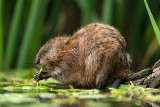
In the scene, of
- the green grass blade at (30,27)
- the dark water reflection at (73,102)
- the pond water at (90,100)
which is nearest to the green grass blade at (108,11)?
the green grass blade at (30,27)

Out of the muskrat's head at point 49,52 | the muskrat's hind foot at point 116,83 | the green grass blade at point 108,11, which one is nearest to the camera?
the muskrat's hind foot at point 116,83

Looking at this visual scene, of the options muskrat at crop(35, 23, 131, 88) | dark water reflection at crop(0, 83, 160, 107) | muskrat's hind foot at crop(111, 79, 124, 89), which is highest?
muskrat at crop(35, 23, 131, 88)

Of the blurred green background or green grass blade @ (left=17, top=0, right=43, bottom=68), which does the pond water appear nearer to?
the blurred green background

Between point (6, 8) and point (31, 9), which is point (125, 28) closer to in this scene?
point (31, 9)

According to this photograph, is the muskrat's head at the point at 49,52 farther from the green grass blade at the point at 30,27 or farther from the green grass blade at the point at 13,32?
the green grass blade at the point at 13,32

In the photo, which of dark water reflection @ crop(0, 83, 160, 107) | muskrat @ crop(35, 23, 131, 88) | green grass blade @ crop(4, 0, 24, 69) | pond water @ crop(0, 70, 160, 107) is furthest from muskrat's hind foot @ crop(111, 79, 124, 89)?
green grass blade @ crop(4, 0, 24, 69)

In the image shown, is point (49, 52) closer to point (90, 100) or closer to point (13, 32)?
point (90, 100)

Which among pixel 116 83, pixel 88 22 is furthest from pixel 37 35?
pixel 116 83

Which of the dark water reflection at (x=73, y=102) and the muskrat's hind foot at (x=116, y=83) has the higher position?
the muskrat's hind foot at (x=116, y=83)

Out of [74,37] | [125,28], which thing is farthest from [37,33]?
[74,37]
